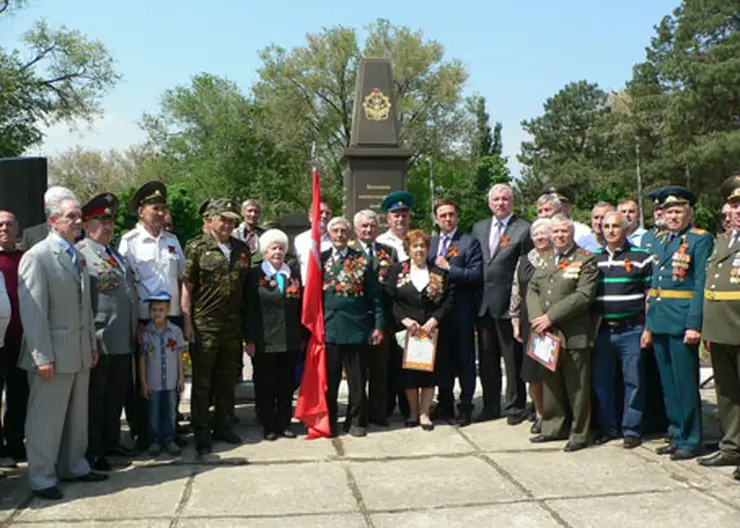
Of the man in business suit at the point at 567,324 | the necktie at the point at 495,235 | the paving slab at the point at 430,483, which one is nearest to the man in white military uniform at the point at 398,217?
the necktie at the point at 495,235

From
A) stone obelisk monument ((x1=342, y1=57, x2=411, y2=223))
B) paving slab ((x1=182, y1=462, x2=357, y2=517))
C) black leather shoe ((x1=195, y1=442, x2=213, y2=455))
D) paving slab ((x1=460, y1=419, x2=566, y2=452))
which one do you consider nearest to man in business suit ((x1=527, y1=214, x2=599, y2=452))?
paving slab ((x1=460, y1=419, x2=566, y2=452))

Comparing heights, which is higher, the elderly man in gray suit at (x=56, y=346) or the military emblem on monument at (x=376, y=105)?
the military emblem on monument at (x=376, y=105)

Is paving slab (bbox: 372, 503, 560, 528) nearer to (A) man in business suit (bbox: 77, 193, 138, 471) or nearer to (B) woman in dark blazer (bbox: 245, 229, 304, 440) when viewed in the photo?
(B) woman in dark blazer (bbox: 245, 229, 304, 440)

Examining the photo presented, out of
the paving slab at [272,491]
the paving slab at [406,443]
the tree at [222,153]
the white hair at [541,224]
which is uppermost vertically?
the tree at [222,153]

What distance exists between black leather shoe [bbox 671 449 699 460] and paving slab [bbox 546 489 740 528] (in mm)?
706

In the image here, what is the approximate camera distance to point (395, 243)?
21.5ft

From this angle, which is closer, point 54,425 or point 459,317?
point 54,425

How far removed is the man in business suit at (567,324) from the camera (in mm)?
5227

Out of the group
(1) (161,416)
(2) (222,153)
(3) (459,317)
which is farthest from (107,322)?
(2) (222,153)

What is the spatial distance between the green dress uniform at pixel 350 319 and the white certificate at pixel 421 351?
285 mm

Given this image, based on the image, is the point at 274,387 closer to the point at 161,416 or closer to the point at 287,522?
the point at 161,416

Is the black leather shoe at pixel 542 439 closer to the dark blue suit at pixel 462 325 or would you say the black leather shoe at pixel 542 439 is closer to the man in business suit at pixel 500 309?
the man in business suit at pixel 500 309

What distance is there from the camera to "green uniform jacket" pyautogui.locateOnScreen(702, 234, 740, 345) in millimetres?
4504

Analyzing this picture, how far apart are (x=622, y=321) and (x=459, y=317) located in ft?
4.32
